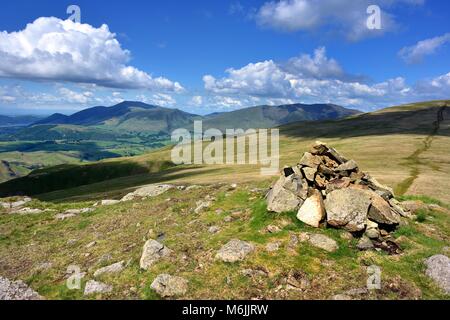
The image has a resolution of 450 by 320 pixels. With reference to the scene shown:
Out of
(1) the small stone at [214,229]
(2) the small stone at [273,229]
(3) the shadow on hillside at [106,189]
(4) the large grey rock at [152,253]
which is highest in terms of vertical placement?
(2) the small stone at [273,229]

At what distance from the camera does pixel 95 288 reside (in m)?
21.4

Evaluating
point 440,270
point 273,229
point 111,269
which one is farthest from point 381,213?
point 111,269

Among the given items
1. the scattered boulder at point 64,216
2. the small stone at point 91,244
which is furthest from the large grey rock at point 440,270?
the scattered boulder at point 64,216

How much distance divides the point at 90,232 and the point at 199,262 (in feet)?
54.2

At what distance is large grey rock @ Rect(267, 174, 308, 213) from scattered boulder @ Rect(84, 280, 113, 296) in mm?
13378

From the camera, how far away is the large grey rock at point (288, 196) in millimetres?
27906

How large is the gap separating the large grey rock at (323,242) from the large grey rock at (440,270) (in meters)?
5.44

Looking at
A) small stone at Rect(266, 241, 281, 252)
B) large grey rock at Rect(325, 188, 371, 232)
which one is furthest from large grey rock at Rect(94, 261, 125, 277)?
large grey rock at Rect(325, 188, 371, 232)

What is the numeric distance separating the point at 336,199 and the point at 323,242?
3973mm

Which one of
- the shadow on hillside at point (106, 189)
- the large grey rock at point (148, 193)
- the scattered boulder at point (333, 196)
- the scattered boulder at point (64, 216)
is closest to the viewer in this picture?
the scattered boulder at point (333, 196)

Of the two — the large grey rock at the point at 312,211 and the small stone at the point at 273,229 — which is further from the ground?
the large grey rock at the point at 312,211

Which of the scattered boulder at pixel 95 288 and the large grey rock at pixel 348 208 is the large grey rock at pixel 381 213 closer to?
the large grey rock at pixel 348 208

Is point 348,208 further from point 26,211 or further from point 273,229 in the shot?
point 26,211

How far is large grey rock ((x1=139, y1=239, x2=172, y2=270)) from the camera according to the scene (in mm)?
23500
